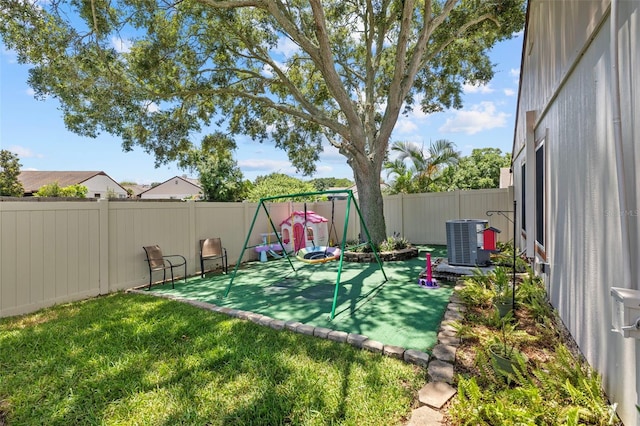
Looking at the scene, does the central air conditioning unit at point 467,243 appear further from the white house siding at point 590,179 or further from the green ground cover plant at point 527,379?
the green ground cover plant at point 527,379

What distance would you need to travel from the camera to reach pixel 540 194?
167 inches

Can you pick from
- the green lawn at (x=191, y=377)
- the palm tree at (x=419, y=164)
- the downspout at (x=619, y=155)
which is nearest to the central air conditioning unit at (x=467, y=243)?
the green lawn at (x=191, y=377)

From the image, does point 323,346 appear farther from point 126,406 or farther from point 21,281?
point 21,281

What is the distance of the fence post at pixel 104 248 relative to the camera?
17.9 feet

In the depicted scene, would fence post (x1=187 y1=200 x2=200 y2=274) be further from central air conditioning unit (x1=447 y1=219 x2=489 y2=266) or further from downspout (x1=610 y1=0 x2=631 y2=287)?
downspout (x1=610 y1=0 x2=631 y2=287)

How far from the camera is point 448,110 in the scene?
11.3 metres

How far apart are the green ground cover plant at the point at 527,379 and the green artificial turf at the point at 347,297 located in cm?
49

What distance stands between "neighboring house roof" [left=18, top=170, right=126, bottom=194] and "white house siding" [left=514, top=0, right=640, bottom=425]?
36033 mm

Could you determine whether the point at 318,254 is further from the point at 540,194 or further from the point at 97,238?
the point at 97,238

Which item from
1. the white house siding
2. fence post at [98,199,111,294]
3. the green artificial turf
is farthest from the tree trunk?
fence post at [98,199,111,294]

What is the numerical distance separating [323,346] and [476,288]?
232cm

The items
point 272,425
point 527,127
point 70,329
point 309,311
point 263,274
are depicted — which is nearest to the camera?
point 272,425

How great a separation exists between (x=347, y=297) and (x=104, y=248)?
4300 mm

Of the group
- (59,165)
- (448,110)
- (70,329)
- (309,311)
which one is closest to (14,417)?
(70,329)
